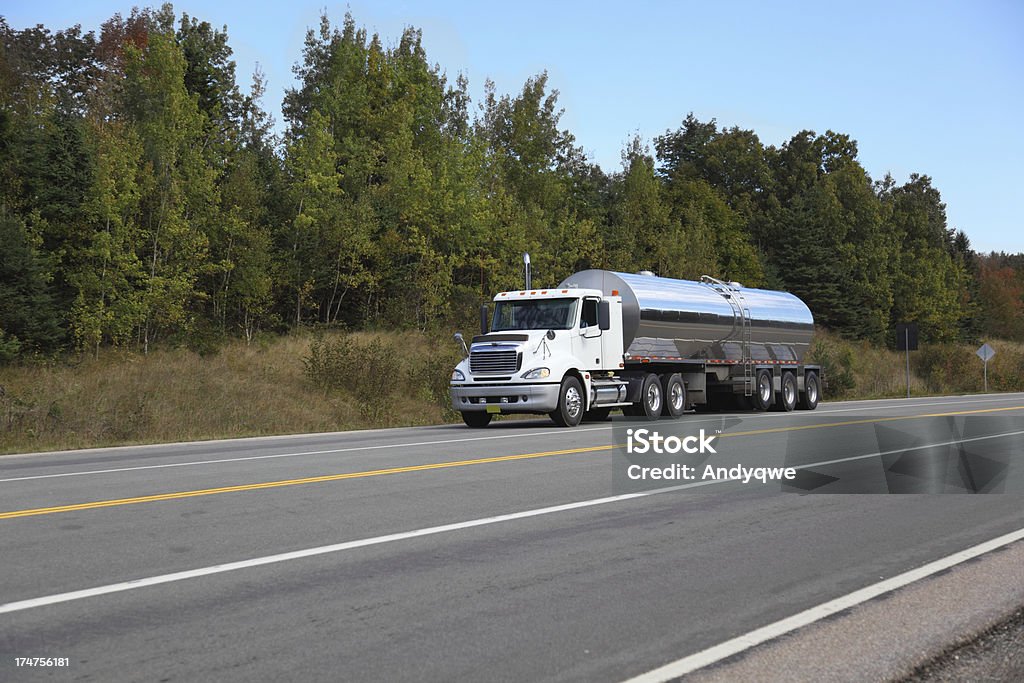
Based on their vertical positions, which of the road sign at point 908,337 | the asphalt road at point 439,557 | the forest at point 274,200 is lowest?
the asphalt road at point 439,557

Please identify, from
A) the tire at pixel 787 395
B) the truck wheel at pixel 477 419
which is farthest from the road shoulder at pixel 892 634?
the tire at pixel 787 395

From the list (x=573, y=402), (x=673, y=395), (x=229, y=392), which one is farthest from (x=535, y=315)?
(x=229, y=392)

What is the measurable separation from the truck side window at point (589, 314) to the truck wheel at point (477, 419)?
10.3 feet

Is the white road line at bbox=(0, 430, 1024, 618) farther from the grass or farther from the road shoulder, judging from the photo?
the grass

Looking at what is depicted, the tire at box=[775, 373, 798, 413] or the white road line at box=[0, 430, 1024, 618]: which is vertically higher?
the tire at box=[775, 373, 798, 413]

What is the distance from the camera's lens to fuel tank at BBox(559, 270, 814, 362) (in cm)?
2642

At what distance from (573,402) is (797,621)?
58.7 feet

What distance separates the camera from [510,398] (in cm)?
2303

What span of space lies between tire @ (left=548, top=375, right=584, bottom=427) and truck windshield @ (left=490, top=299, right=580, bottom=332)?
153 cm

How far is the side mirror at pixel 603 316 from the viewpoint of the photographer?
25.0 metres

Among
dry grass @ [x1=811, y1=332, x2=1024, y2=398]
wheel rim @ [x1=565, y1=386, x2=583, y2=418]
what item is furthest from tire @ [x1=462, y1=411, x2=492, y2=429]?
dry grass @ [x1=811, y1=332, x2=1024, y2=398]

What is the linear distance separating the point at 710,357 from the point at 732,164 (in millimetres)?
81043

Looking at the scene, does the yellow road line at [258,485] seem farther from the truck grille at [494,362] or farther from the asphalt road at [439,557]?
the truck grille at [494,362]

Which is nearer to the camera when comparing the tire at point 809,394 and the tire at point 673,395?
the tire at point 673,395
